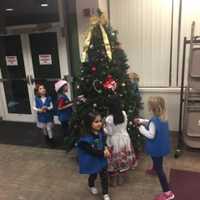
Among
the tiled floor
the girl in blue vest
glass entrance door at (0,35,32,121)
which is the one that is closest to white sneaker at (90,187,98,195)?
the tiled floor

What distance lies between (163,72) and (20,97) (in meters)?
2.86

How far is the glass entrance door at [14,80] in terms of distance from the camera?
4.60 meters

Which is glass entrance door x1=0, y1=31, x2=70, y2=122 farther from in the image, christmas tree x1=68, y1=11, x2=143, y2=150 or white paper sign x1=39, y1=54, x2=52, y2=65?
christmas tree x1=68, y1=11, x2=143, y2=150

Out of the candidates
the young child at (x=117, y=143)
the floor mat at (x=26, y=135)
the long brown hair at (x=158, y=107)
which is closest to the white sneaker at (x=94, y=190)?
the young child at (x=117, y=143)

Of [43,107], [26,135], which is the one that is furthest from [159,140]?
[26,135]

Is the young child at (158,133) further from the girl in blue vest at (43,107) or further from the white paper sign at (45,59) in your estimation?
the white paper sign at (45,59)

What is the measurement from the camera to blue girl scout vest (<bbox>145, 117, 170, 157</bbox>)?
234 cm

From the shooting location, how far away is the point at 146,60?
3.88 meters

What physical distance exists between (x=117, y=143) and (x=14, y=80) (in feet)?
9.73

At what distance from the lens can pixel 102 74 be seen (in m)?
2.89

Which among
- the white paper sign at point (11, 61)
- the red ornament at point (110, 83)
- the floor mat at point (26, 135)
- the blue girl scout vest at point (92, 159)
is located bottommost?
the floor mat at point (26, 135)

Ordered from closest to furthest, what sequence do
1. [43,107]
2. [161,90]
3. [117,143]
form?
1. [117,143]
2. [43,107]
3. [161,90]

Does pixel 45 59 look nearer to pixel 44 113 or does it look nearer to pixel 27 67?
pixel 27 67

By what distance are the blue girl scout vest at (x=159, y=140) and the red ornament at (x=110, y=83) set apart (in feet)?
2.31
